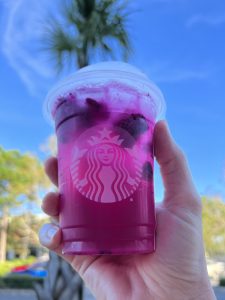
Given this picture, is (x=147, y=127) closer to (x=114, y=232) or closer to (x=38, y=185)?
(x=114, y=232)

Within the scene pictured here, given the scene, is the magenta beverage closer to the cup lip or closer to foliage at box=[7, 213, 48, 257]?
the cup lip

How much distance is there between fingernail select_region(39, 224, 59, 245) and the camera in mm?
1196

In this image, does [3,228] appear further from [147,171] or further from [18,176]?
[147,171]

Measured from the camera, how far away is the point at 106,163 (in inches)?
42.5

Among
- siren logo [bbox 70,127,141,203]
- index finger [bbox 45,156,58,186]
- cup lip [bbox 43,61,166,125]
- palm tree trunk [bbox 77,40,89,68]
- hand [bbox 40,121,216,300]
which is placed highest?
palm tree trunk [bbox 77,40,89,68]

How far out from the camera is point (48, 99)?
4.30 ft

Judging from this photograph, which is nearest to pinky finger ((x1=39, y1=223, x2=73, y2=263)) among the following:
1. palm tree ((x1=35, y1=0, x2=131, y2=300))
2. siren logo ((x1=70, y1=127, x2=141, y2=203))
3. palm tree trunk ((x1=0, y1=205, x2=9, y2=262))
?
siren logo ((x1=70, y1=127, x2=141, y2=203))

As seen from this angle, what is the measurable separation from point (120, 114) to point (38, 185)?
14.0m

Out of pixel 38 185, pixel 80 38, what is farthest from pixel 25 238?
pixel 80 38

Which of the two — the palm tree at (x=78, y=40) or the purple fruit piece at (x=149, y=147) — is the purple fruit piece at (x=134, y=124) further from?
the palm tree at (x=78, y=40)

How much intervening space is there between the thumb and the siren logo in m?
0.20

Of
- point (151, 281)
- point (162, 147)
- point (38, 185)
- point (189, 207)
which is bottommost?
point (151, 281)

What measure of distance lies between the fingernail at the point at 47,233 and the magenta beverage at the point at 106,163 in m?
0.04

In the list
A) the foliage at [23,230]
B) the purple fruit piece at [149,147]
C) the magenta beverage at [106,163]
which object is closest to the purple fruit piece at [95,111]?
the magenta beverage at [106,163]
